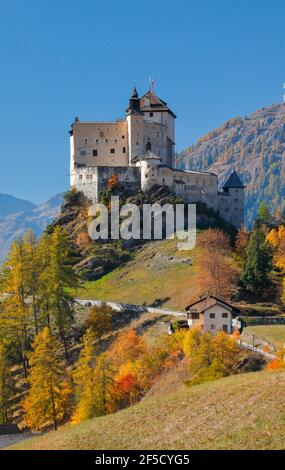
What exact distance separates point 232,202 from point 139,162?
50.3 ft

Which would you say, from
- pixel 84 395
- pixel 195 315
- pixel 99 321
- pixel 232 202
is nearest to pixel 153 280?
pixel 99 321

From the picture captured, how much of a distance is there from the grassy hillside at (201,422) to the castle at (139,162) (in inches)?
2415

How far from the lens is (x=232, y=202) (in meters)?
116

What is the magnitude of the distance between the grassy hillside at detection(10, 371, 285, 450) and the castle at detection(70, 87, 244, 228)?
6135 centimetres

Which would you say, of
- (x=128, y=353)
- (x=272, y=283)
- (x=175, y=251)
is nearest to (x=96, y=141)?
(x=175, y=251)

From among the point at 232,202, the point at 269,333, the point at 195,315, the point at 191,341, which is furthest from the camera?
the point at 232,202

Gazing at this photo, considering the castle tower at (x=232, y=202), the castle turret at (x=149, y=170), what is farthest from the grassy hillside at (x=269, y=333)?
the castle tower at (x=232, y=202)

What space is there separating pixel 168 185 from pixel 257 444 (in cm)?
7464

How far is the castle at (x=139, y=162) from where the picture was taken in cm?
11256

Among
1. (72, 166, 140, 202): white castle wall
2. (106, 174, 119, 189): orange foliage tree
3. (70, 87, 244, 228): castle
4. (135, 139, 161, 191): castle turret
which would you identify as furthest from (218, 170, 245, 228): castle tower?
(106, 174, 119, 189): orange foliage tree

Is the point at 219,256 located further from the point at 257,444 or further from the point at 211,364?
the point at 257,444

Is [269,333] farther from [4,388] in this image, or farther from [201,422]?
[201,422]

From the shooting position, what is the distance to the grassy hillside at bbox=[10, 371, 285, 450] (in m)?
40.9
